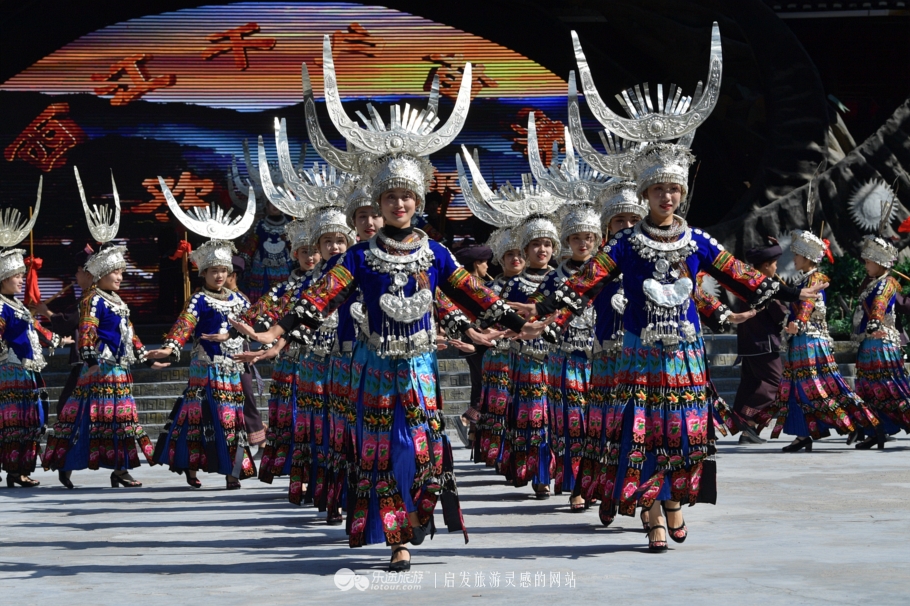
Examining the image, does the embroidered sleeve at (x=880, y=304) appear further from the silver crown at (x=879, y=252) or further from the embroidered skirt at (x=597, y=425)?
the embroidered skirt at (x=597, y=425)

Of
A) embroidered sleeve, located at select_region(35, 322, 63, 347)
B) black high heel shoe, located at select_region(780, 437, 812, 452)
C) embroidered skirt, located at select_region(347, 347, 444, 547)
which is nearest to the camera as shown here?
embroidered skirt, located at select_region(347, 347, 444, 547)

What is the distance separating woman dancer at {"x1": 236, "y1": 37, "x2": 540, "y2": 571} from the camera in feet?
22.5

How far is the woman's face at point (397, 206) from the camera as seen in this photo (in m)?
7.09

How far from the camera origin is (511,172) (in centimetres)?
2289

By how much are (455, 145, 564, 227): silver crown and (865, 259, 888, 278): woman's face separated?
13.1 feet

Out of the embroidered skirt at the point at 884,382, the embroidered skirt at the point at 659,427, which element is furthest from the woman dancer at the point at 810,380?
the embroidered skirt at the point at 659,427

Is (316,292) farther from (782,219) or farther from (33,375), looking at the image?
(782,219)

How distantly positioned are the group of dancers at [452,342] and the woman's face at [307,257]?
1 centimetres

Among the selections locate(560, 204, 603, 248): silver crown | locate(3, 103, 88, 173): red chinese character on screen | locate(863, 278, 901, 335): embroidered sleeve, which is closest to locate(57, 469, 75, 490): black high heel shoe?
locate(560, 204, 603, 248): silver crown

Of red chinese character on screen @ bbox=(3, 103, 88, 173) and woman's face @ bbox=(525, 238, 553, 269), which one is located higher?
woman's face @ bbox=(525, 238, 553, 269)

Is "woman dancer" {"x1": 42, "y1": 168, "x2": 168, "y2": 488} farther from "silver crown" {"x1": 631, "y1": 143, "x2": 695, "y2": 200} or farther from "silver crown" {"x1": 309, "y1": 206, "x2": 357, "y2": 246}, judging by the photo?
"silver crown" {"x1": 631, "y1": 143, "x2": 695, "y2": 200}

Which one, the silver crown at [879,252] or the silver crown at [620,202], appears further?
the silver crown at [879,252]

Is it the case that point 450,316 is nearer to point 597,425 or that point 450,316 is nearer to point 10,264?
point 597,425

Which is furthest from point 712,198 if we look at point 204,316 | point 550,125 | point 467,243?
point 204,316
